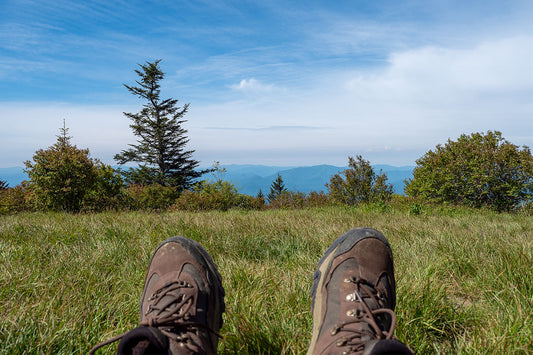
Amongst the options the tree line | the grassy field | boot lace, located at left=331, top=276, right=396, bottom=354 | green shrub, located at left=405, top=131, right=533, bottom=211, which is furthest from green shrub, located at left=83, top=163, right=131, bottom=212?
green shrub, located at left=405, top=131, right=533, bottom=211

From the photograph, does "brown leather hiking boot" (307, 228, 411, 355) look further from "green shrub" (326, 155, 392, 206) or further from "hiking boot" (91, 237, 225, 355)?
"green shrub" (326, 155, 392, 206)

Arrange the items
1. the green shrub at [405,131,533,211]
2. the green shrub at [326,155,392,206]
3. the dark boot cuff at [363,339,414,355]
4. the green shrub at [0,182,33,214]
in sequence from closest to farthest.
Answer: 1. the dark boot cuff at [363,339,414,355]
2. the green shrub at [405,131,533,211]
3. the green shrub at [326,155,392,206]
4. the green shrub at [0,182,33,214]

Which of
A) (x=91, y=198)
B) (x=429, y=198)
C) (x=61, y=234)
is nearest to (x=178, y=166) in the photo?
(x=91, y=198)

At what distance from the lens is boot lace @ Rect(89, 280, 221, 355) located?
5.05ft

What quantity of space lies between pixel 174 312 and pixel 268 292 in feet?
2.11

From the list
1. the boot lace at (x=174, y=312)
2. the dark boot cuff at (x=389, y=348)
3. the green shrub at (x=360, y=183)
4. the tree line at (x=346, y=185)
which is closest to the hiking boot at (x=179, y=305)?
the boot lace at (x=174, y=312)

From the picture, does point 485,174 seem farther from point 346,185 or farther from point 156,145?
point 156,145

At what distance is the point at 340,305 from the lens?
171cm

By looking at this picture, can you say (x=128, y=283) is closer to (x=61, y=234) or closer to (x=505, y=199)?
(x=61, y=234)

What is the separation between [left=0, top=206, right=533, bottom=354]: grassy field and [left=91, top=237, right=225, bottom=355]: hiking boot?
162 mm

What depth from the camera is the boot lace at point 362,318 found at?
4.88ft

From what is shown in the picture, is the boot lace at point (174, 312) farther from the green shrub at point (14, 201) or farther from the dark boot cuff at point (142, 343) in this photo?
the green shrub at point (14, 201)

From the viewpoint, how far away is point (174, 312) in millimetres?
1636

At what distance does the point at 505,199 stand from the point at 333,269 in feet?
45.6
